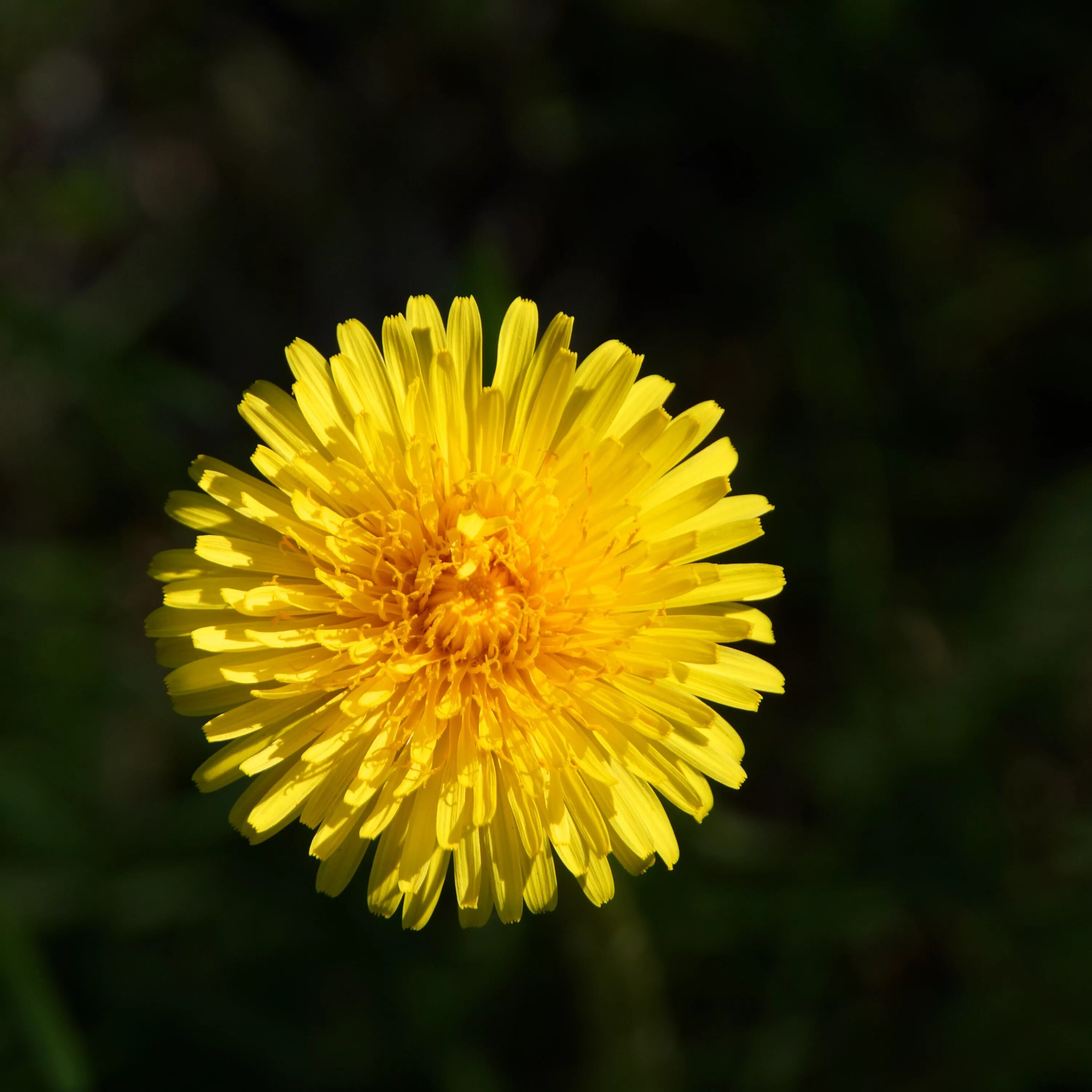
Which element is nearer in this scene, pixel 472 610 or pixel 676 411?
pixel 472 610

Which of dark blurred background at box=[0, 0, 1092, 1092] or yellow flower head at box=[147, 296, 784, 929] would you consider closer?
yellow flower head at box=[147, 296, 784, 929]

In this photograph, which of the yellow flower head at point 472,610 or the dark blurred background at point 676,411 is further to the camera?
the dark blurred background at point 676,411

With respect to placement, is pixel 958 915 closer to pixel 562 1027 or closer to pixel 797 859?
pixel 797 859

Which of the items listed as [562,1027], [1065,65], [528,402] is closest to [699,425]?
[528,402]
